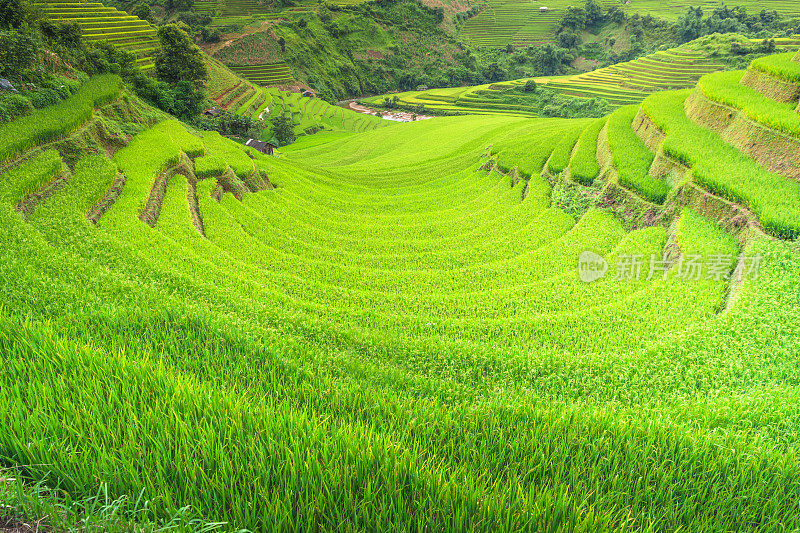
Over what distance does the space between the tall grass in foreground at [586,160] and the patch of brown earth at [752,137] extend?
344cm

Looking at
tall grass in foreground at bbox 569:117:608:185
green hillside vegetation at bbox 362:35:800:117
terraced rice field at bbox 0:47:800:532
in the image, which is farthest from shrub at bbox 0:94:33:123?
green hillside vegetation at bbox 362:35:800:117

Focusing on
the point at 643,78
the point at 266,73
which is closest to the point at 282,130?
the point at 266,73

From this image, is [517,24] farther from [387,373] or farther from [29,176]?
[387,373]

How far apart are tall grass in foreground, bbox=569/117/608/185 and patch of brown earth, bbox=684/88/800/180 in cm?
344

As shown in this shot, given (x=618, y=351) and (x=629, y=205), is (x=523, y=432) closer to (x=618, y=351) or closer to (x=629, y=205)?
(x=618, y=351)

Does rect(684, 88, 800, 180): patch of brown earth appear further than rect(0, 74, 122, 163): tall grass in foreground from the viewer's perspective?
No

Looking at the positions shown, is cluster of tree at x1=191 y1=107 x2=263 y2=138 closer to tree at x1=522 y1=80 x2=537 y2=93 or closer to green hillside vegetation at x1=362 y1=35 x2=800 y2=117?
green hillside vegetation at x1=362 y1=35 x2=800 y2=117

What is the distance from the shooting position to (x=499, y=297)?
7707 mm

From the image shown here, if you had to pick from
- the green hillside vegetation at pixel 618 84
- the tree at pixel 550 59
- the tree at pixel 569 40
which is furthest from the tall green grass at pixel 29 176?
the tree at pixel 569 40

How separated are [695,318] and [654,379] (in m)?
1.91

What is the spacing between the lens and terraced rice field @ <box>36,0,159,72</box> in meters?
38.3

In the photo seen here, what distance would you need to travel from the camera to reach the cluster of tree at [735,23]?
8200 centimetres

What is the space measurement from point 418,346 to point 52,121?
14.0 metres

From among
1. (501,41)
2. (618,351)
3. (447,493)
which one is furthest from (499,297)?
(501,41)
